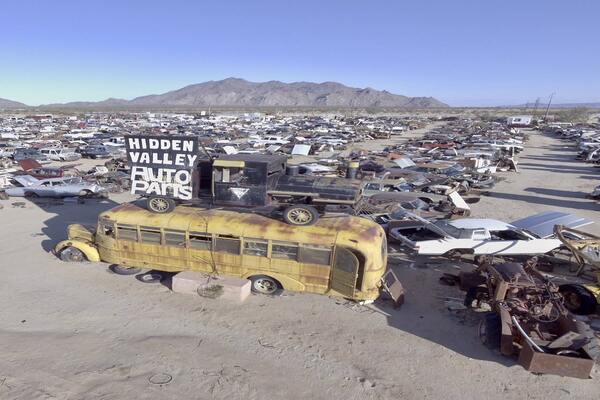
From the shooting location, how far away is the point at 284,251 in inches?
396

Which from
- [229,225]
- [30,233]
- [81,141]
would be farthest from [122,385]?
[81,141]

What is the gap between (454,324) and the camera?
9586 millimetres

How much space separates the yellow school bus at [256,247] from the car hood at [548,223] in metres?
6.68

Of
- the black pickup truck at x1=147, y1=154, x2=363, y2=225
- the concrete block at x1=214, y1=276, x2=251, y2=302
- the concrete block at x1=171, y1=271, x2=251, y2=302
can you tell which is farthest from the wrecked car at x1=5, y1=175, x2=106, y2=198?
the concrete block at x1=214, y1=276, x2=251, y2=302

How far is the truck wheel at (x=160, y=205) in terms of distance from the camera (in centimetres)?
1120

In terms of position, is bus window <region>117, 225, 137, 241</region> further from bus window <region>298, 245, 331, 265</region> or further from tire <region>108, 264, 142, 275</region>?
bus window <region>298, 245, 331, 265</region>

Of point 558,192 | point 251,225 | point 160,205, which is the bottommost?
point 558,192

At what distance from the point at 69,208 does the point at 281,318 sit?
15166mm

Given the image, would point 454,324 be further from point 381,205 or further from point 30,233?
point 30,233

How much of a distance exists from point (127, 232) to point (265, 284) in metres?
4.19

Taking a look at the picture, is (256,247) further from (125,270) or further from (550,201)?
(550,201)

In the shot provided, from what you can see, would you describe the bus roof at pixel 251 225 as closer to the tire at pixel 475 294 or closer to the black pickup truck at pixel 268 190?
the black pickup truck at pixel 268 190

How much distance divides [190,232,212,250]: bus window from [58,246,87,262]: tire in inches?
167

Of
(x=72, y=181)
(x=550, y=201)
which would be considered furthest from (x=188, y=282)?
(x=550, y=201)
